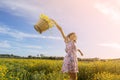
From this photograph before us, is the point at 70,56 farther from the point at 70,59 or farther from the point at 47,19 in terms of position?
the point at 47,19

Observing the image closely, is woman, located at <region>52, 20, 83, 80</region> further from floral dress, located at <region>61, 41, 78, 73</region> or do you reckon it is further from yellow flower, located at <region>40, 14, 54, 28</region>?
yellow flower, located at <region>40, 14, 54, 28</region>

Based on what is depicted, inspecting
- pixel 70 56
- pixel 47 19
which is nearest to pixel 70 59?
pixel 70 56

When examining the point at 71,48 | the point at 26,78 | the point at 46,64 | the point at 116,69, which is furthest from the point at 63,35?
the point at 46,64

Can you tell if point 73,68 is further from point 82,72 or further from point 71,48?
point 82,72

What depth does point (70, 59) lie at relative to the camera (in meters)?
12.4

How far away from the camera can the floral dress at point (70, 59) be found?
12.2 m

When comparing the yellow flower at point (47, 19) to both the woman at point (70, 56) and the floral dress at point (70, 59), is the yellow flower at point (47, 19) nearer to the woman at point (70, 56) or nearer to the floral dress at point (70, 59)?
the woman at point (70, 56)

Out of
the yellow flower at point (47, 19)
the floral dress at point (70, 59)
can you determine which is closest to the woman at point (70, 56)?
the floral dress at point (70, 59)

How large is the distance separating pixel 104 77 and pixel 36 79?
301cm

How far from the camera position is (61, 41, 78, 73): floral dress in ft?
40.2

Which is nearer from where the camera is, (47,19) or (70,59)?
(47,19)

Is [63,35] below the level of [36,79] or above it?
above

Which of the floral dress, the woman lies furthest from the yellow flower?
the floral dress

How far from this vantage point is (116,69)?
16.9m
